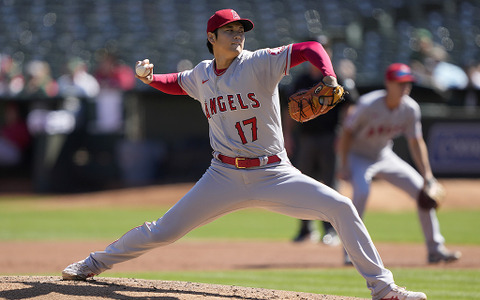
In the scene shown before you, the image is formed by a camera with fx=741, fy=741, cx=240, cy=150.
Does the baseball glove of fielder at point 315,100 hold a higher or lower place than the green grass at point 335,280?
higher

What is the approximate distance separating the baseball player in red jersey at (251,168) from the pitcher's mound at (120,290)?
12.7 inches

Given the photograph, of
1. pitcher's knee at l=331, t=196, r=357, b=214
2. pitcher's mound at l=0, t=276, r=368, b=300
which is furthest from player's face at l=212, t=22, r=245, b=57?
pitcher's mound at l=0, t=276, r=368, b=300

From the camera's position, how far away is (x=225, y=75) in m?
4.65

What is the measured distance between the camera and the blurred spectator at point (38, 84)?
16.0 metres

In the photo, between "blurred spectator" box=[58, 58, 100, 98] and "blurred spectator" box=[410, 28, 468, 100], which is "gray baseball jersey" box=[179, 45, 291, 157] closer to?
"blurred spectator" box=[410, 28, 468, 100]

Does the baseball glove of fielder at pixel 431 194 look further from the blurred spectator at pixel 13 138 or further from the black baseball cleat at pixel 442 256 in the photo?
the blurred spectator at pixel 13 138

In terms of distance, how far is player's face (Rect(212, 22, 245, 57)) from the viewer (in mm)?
4633

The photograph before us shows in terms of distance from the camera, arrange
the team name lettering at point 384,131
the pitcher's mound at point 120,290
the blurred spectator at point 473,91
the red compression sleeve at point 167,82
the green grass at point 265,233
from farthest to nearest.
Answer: the blurred spectator at point 473,91 → the team name lettering at point 384,131 → the green grass at point 265,233 → the red compression sleeve at point 167,82 → the pitcher's mound at point 120,290

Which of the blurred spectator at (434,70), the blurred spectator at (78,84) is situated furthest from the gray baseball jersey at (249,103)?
the blurred spectator at (78,84)

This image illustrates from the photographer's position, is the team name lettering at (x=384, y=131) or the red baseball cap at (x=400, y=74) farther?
the team name lettering at (x=384, y=131)

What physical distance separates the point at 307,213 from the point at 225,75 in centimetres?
100

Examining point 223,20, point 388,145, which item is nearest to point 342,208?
point 223,20

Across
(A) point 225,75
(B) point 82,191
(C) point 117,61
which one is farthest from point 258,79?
(C) point 117,61

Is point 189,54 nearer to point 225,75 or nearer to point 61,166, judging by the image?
point 61,166
